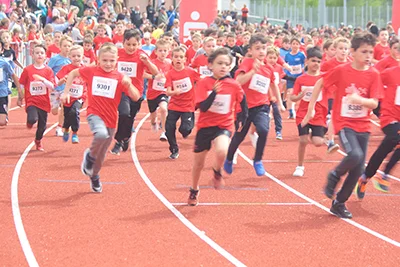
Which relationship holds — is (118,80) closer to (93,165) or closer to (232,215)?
(93,165)

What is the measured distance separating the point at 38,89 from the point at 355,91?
18.8ft

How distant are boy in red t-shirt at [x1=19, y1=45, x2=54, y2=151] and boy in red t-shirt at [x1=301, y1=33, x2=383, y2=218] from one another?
5404 mm

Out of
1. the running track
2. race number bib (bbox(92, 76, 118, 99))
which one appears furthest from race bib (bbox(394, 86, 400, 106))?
race number bib (bbox(92, 76, 118, 99))

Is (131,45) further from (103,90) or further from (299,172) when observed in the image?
(299,172)

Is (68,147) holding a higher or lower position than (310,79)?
lower

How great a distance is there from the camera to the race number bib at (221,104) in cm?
841

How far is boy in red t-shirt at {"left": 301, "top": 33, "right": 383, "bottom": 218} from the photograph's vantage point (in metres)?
7.98

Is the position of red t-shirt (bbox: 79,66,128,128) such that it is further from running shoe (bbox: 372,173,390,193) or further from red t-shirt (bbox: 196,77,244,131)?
running shoe (bbox: 372,173,390,193)

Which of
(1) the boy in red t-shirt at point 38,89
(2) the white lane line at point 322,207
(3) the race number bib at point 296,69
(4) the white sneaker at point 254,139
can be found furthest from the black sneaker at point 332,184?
(3) the race number bib at point 296,69

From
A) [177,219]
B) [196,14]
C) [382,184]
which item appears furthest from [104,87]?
[196,14]

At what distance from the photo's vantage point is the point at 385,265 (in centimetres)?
670

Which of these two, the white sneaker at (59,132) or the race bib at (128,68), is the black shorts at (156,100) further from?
the white sneaker at (59,132)

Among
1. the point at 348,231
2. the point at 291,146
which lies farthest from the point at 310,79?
the point at 348,231

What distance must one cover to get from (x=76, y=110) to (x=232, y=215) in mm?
4700
